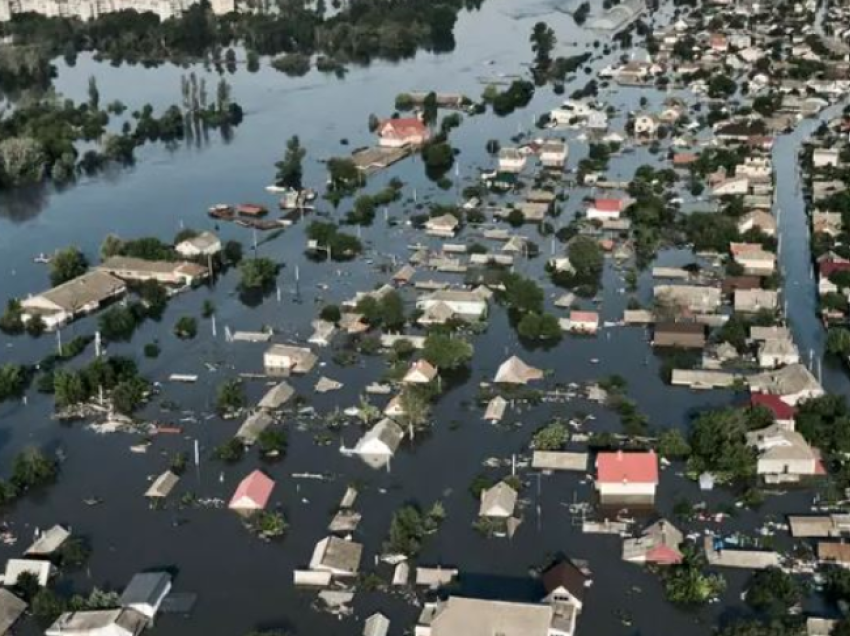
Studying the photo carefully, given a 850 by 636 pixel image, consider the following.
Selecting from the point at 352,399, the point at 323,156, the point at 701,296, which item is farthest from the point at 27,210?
the point at 701,296

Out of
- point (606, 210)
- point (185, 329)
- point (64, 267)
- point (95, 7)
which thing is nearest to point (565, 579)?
point (185, 329)

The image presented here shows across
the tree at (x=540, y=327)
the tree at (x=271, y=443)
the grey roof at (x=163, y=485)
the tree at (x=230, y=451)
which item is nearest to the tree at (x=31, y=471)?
the grey roof at (x=163, y=485)

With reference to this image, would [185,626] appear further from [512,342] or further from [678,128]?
[678,128]

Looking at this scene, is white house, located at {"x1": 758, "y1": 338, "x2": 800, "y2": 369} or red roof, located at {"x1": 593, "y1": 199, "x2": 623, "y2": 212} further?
red roof, located at {"x1": 593, "y1": 199, "x2": 623, "y2": 212}

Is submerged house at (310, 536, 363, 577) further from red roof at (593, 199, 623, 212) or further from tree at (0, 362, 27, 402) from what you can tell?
red roof at (593, 199, 623, 212)

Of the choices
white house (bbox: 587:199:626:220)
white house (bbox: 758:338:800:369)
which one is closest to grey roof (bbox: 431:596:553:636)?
white house (bbox: 758:338:800:369)

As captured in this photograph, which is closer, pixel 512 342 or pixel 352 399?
pixel 352 399
